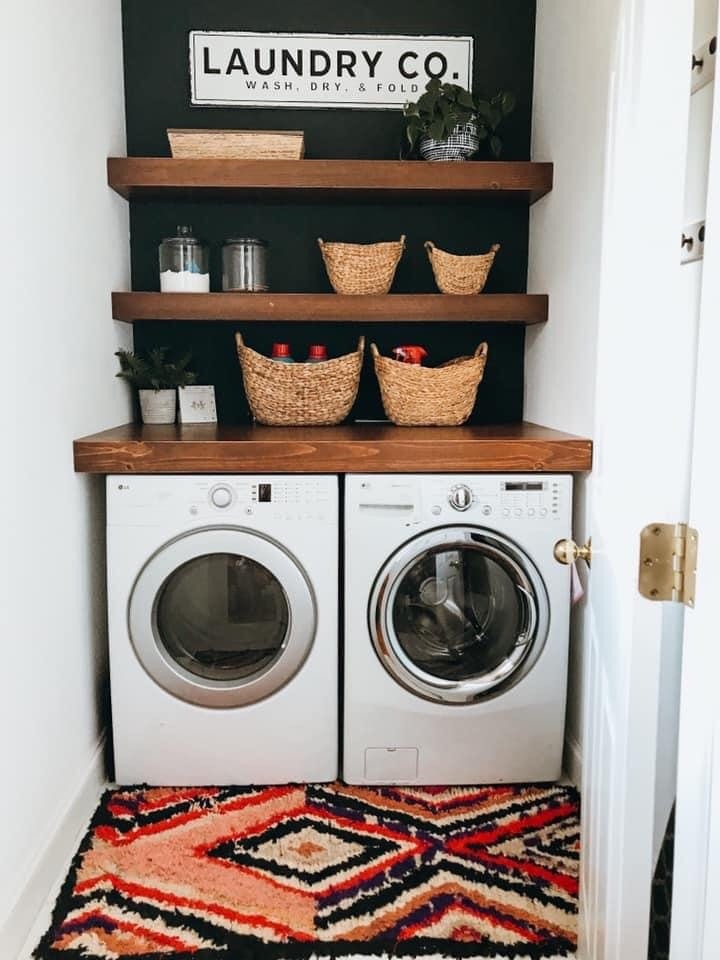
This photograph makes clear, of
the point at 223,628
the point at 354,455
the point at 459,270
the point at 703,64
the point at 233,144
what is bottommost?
the point at 223,628

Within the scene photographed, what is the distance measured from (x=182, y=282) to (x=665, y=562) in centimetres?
208

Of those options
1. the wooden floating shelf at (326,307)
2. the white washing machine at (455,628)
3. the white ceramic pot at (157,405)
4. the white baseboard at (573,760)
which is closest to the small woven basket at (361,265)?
the wooden floating shelf at (326,307)

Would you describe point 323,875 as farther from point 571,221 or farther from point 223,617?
point 571,221

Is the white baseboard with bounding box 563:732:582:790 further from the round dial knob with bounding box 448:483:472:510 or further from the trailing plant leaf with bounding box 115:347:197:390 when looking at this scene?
the trailing plant leaf with bounding box 115:347:197:390

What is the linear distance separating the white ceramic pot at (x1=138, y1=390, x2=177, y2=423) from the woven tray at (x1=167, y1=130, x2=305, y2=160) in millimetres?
735

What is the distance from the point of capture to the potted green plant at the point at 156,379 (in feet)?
8.85

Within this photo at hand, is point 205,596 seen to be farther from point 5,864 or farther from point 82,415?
point 5,864

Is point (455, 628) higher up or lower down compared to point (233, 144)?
lower down

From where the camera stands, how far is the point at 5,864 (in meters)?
1.63

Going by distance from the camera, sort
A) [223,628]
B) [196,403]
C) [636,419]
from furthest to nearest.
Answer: [196,403], [223,628], [636,419]

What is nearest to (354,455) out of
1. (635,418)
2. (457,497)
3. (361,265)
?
(457,497)

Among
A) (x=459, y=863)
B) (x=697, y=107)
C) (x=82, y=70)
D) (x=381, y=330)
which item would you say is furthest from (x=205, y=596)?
(x=697, y=107)

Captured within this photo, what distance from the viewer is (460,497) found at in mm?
2279

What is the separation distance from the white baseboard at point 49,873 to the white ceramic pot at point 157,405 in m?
1.06
